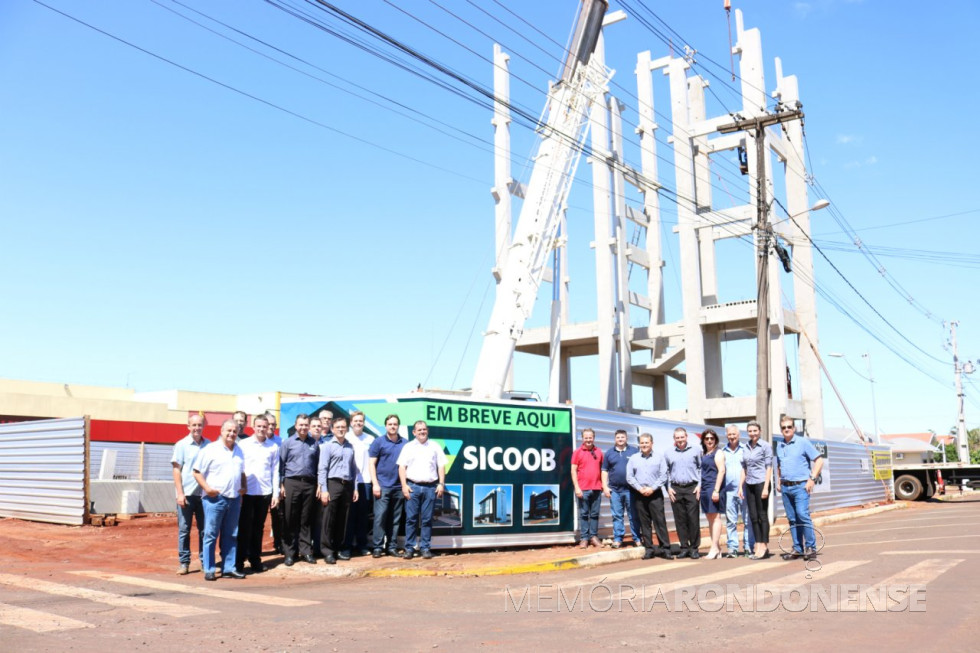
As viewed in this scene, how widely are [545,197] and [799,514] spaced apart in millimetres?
15446

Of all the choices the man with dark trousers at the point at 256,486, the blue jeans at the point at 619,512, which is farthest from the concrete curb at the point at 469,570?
the blue jeans at the point at 619,512

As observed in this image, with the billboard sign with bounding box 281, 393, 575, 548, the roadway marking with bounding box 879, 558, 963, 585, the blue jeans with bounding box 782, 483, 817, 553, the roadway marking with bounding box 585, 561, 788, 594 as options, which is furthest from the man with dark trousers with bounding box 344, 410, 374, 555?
the roadway marking with bounding box 879, 558, 963, 585

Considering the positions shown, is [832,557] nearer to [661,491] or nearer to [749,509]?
[749,509]

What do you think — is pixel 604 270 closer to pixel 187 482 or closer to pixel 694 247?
pixel 694 247

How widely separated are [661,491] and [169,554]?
7175 millimetres

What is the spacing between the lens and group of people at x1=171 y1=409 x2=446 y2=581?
945 centimetres

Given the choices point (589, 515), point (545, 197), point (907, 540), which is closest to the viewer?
point (589, 515)

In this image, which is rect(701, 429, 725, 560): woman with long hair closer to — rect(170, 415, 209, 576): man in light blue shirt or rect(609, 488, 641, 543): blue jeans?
rect(609, 488, 641, 543): blue jeans

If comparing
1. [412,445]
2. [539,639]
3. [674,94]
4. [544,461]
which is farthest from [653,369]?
[539,639]

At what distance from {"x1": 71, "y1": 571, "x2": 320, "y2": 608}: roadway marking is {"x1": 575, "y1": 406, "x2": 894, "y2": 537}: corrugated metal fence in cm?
661

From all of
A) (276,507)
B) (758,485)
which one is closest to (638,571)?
(758,485)

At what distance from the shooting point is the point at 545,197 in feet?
80.4

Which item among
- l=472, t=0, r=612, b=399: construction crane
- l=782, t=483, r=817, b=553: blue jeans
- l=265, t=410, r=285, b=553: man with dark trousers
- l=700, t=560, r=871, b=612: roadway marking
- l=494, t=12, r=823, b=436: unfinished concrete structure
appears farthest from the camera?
l=494, t=12, r=823, b=436: unfinished concrete structure

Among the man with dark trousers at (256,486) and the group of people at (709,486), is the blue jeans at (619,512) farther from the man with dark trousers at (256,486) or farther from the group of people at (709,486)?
the man with dark trousers at (256,486)
